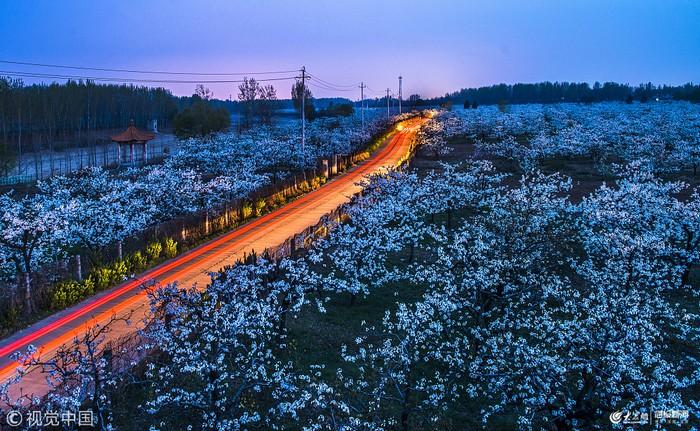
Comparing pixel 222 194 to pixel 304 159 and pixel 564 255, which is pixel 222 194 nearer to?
pixel 304 159

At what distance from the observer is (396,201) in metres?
32.8

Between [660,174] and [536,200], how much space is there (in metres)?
33.2

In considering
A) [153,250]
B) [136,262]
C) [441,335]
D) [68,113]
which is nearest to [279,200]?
[153,250]

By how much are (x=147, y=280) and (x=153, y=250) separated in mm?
3990

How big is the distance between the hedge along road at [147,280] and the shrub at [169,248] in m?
0.44

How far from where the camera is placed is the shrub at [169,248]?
28219 millimetres

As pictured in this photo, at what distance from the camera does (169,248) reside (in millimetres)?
28312

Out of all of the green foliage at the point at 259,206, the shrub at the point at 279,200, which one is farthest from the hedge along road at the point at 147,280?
the green foliage at the point at 259,206

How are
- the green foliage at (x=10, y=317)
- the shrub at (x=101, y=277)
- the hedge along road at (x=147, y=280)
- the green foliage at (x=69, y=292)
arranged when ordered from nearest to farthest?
1. the hedge along road at (x=147, y=280)
2. the green foliage at (x=10, y=317)
3. the green foliage at (x=69, y=292)
4. the shrub at (x=101, y=277)

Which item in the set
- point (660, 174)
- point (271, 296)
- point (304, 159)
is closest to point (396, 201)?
point (271, 296)

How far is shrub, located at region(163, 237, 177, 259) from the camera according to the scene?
92.6 feet

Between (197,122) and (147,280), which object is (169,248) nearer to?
(147,280)

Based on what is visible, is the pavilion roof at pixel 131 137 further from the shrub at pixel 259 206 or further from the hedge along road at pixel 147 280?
the shrub at pixel 259 206

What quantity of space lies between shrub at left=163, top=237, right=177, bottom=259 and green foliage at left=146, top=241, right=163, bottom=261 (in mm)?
482
